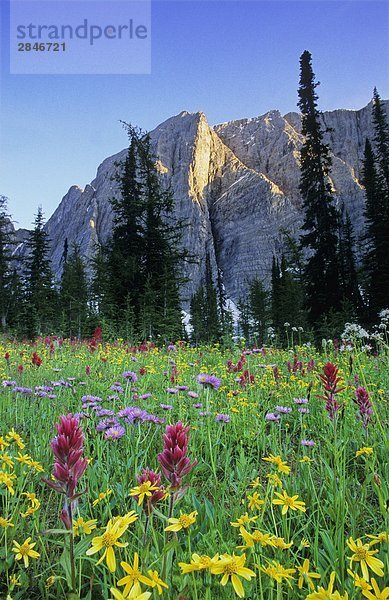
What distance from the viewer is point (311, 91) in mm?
26500

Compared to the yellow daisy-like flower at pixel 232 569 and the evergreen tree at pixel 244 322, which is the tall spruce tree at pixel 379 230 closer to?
the evergreen tree at pixel 244 322

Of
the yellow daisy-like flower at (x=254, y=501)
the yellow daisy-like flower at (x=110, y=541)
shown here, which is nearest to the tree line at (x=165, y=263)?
the yellow daisy-like flower at (x=254, y=501)

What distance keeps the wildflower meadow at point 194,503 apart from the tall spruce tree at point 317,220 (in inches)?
743

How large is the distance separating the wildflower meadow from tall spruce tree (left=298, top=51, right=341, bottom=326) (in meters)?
18.9

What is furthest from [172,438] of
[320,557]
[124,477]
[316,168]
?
[316,168]

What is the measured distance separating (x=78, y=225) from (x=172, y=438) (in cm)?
15834

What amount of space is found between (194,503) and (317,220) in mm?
25247

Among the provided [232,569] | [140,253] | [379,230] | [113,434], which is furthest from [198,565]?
[379,230]

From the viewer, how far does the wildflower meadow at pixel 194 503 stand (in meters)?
1.20

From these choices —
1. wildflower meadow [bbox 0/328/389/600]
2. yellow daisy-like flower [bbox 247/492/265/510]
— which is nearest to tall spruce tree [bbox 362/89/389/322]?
wildflower meadow [bbox 0/328/389/600]

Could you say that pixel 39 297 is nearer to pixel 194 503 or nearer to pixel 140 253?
pixel 140 253

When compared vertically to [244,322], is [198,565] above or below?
below

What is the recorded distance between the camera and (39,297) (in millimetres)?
30375

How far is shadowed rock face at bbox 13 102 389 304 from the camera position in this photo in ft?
419
